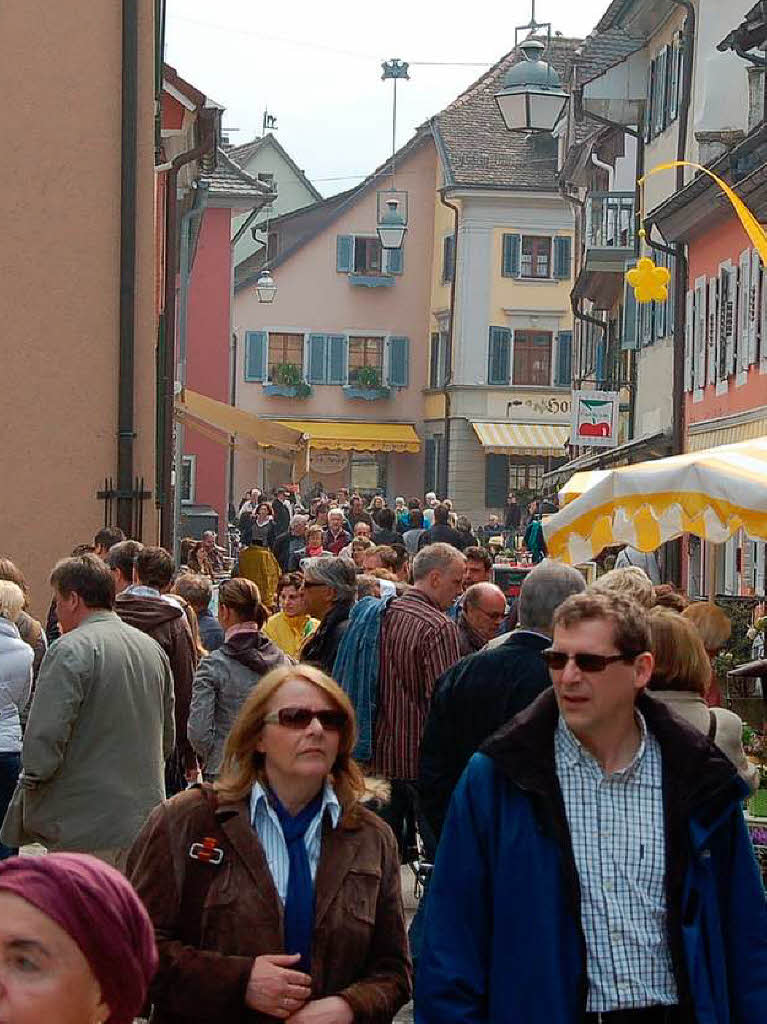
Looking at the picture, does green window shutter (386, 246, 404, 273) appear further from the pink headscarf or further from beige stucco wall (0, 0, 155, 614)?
the pink headscarf

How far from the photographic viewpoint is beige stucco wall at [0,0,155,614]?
1823 centimetres

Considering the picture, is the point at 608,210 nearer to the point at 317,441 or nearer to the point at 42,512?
the point at 42,512

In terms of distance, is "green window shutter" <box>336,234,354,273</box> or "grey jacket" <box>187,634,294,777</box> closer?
"grey jacket" <box>187,634,294,777</box>

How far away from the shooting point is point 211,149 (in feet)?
88.2

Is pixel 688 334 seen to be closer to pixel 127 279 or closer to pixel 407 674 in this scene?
pixel 127 279

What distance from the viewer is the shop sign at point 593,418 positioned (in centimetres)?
2719

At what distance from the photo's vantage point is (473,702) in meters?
7.34

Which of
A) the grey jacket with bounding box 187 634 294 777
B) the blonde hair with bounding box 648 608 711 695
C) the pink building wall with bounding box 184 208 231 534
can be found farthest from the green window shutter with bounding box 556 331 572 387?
the blonde hair with bounding box 648 608 711 695

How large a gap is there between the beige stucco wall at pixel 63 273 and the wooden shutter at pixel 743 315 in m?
9.45

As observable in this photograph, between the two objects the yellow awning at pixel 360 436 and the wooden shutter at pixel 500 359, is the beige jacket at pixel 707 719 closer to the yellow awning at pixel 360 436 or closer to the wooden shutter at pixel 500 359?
the wooden shutter at pixel 500 359

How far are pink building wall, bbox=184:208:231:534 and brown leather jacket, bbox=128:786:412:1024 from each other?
45.9 m

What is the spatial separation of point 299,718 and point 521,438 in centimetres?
5857

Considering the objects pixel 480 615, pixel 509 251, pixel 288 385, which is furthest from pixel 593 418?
pixel 288 385

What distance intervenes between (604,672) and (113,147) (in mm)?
14665
